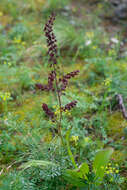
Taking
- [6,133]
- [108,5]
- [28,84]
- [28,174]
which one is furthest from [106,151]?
[108,5]

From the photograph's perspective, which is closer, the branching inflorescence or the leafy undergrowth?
the branching inflorescence

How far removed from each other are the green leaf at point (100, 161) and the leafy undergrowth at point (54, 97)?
0.12m

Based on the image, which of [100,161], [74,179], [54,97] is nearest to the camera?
[100,161]

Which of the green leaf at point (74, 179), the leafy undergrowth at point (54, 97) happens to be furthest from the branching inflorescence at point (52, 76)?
the green leaf at point (74, 179)

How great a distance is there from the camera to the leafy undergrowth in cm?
191

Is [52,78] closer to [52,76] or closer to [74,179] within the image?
[52,76]

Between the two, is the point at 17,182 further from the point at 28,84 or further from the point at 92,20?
the point at 92,20

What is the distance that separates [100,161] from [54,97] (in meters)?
1.32

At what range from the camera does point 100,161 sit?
1.68 metres

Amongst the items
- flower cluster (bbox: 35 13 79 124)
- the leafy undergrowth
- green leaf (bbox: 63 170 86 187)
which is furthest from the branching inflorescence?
green leaf (bbox: 63 170 86 187)

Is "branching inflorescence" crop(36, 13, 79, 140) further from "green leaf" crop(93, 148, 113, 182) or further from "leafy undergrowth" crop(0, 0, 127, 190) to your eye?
"green leaf" crop(93, 148, 113, 182)

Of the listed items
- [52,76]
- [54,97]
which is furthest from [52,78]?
[54,97]

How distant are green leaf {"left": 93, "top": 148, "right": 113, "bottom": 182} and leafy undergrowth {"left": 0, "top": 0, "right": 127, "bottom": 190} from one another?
12 centimetres

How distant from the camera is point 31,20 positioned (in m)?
4.58
